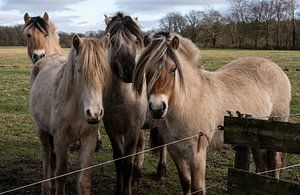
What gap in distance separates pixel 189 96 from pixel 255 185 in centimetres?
151

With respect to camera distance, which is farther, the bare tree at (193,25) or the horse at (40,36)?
the bare tree at (193,25)

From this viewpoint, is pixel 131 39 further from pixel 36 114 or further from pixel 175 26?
pixel 175 26

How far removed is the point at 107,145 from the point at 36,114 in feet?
8.49

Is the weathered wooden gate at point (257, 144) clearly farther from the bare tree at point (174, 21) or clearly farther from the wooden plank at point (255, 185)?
the bare tree at point (174, 21)

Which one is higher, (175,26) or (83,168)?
(175,26)

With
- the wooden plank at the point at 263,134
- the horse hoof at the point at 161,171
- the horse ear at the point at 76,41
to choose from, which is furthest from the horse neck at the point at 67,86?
the horse hoof at the point at 161,171

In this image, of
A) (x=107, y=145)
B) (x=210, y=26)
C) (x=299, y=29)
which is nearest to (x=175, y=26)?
(x=210, y=26)

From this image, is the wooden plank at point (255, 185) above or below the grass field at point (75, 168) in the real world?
above

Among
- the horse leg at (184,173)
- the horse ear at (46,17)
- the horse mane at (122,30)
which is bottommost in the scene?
the horse leg at (184,173)

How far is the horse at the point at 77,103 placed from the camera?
4109 mm

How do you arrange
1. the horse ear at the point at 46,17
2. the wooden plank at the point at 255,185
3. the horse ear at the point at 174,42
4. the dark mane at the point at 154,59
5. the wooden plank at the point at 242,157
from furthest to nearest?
1. the horse ear at the point at 46,17
2. the horse ear at the point at 174,42
3. the dark mane at the point at 154,59
4. the wooden plank at the point at 242,157
5. the wooden plank at the point at 255,185

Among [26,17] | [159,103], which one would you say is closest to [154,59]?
[159,103]

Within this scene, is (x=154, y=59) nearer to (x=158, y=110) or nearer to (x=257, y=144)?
(x=158, y=110)

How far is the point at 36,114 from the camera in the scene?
5.41 m
